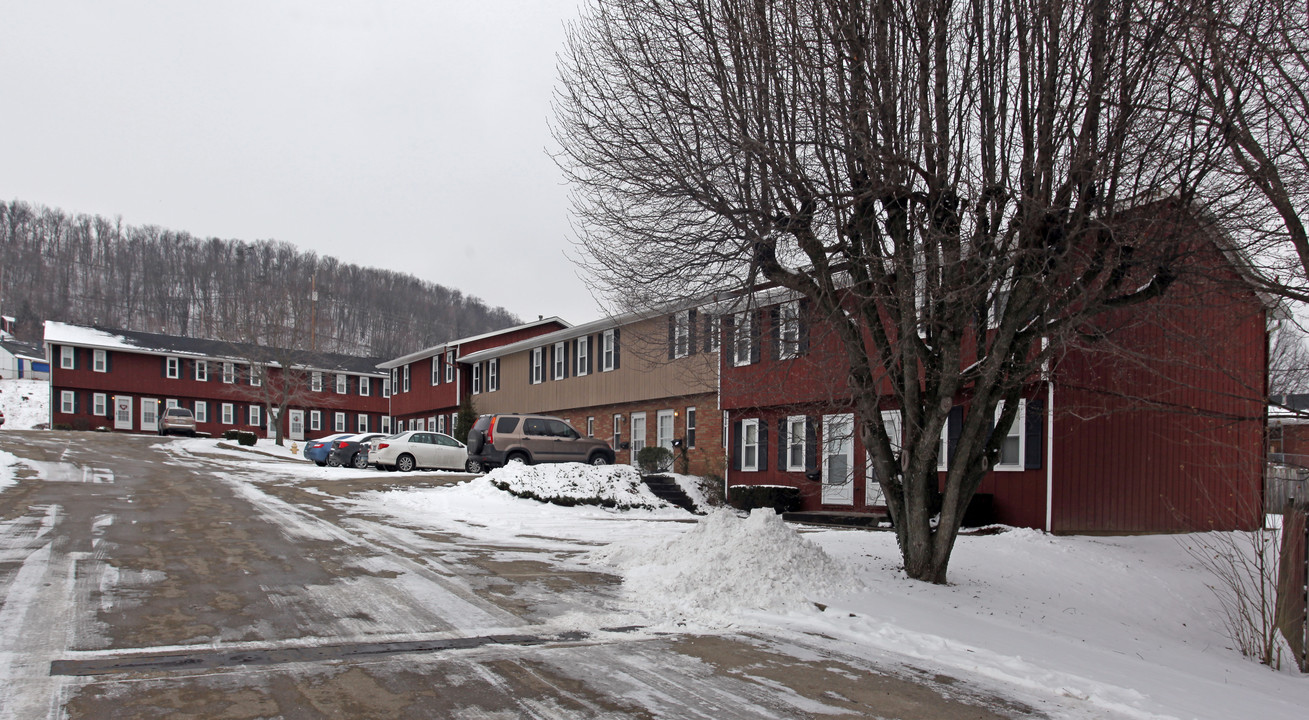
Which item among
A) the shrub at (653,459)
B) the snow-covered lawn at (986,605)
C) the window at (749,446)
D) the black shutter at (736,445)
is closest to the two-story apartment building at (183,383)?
the shrub at (653,459)

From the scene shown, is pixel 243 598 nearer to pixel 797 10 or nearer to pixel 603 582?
pixel 603 582

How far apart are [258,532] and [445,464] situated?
16735 millimetres

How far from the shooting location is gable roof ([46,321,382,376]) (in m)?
48.4

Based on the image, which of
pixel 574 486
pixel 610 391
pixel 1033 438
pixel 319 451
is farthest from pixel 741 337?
pixel 319 451

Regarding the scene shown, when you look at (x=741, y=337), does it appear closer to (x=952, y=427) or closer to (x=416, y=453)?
(x=952, y=427)

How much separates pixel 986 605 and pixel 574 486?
11.6m

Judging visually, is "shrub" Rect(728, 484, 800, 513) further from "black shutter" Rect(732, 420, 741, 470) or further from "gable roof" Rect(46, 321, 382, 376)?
"gable roof" Rect(46, 321, 382, 376)

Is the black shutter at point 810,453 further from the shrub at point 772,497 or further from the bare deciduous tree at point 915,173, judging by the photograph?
the bare deciduous tree at point 915,173

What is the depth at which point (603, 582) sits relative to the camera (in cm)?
1026

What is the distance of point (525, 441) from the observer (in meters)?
27.2

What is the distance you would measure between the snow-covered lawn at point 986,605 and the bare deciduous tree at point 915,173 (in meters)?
1.58

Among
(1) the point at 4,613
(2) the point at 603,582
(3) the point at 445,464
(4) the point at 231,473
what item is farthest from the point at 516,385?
(1) the point at 4,613

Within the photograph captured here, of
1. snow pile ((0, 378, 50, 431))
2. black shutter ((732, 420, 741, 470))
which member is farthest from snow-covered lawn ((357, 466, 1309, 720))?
snow pile ((0, 378, 50, 431))

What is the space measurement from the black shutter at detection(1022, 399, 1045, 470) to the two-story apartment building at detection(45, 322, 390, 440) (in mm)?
40047
